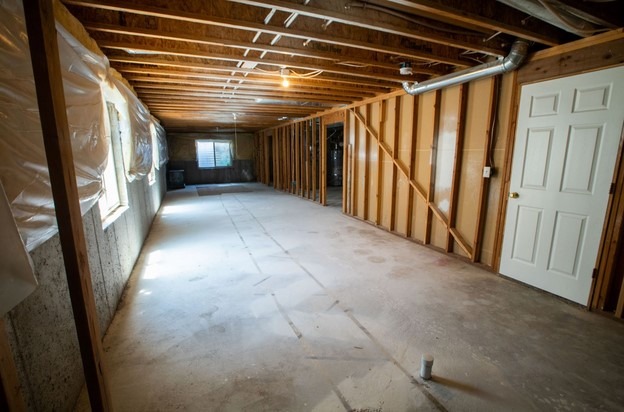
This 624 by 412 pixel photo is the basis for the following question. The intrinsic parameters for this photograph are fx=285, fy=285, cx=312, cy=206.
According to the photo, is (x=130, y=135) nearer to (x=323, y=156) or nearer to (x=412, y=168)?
(x=412, y=168)

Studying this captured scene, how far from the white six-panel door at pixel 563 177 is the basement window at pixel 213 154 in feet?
38.1

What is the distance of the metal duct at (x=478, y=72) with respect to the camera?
271cm

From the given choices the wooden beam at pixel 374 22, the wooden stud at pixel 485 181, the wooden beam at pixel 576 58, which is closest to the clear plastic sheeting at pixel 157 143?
the wooden beam at pixel 374 22

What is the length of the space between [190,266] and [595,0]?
4208 millimetres

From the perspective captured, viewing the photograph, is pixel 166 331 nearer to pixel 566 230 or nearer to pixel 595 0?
pixel 566 230

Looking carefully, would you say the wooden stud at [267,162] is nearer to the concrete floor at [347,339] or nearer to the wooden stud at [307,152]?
the wooden stud at [307,152]

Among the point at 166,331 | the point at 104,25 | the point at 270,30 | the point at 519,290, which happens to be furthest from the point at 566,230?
the point at 104,25

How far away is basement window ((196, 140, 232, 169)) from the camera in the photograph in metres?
12.3

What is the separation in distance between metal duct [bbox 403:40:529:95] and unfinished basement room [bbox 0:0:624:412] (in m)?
0.02

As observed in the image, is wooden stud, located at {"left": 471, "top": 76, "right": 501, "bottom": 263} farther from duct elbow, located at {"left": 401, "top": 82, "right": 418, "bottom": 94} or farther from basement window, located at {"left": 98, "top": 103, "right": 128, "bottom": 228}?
basement window, located at {"left": 98, "top": 103, "right": 128, "bottom": 228}

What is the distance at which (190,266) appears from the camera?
3395 millimetres

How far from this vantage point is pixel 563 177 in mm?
2590

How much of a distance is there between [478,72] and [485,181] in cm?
120

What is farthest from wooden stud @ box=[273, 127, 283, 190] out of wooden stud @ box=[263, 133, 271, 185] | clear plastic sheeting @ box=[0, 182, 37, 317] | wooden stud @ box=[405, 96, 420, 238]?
clear plastic sheeting @ box=[0, 182, 37, 317]
